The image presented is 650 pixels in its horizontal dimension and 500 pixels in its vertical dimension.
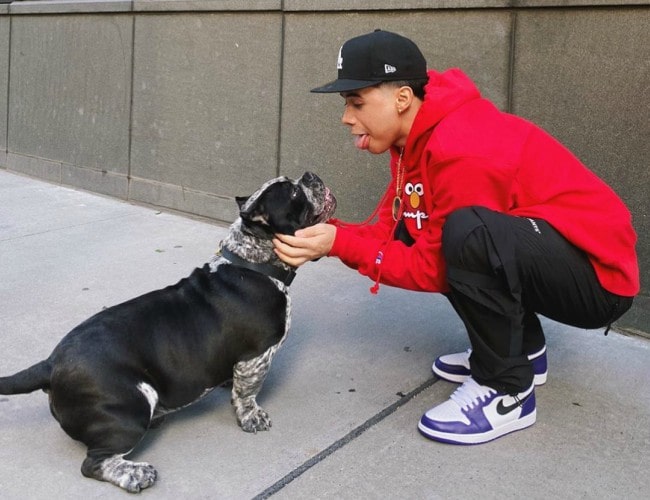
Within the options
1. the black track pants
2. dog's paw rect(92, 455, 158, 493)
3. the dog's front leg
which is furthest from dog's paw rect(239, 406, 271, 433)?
the black track pants

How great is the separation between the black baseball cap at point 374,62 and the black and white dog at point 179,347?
1.43 ft

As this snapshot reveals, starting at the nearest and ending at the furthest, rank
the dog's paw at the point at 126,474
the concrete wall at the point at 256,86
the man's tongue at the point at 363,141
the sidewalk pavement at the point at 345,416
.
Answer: the dog's paw at the point at 126,474, the sidewalk pavement at the point at 345,416, the man's tongue at the point at 363,141, the concrete wall at the point at 256,86

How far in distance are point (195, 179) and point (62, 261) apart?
1554 millimetres

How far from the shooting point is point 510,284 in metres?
3.01

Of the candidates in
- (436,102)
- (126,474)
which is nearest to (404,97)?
(436,102)

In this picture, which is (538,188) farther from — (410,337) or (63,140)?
(63,140)

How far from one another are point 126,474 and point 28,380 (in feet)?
1.54

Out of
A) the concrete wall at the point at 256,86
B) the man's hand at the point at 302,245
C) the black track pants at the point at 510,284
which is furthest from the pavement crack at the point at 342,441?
the concrete wall at the point at 256,86

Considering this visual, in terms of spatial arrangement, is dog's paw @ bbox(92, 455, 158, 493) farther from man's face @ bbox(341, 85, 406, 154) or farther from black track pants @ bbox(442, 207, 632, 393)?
man's face @ bbox(341, 85, 406, 154)

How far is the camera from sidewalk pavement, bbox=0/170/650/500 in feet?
9.52

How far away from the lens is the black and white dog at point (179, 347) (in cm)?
281

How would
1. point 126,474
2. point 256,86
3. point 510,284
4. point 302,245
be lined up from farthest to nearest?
point 256,86 < point 302,245 < point 510,284 < point 126,474

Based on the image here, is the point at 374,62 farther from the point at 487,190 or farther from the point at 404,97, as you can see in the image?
the point at 487,190

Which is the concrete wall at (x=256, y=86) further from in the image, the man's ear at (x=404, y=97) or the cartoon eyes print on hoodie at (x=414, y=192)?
the man's ear at (x=404, y=97)
